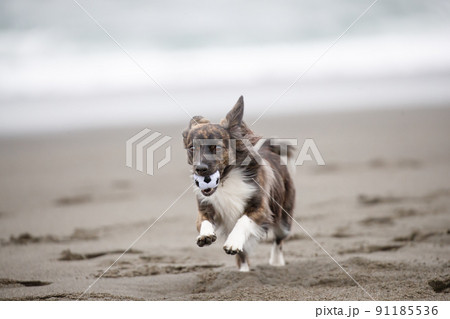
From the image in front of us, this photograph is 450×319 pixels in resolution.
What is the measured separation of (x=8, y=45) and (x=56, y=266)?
9170 millimetres

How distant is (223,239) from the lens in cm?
685

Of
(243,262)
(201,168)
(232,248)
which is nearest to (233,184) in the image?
(201,168)

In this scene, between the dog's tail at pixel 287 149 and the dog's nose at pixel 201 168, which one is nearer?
the dog's nose at pixel 201 168

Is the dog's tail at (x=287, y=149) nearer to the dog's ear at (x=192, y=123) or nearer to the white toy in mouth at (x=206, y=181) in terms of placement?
the dog's ear at (x=192, y=123)

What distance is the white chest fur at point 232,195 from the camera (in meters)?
6.45

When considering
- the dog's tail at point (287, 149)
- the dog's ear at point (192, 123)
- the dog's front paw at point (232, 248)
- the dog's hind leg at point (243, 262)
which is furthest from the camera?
the dog's tail at point (287, 149)

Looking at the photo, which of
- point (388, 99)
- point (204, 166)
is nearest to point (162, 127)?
point (388, 99)

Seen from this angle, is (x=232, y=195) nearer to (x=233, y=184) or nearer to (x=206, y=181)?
(x=233, y=184)

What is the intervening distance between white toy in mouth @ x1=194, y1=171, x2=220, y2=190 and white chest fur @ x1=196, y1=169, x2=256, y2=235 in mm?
414

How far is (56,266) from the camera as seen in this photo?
7.60 m

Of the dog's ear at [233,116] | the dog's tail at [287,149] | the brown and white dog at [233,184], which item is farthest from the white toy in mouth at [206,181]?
the dog's tail at [287,149]

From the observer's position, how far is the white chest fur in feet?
21.1

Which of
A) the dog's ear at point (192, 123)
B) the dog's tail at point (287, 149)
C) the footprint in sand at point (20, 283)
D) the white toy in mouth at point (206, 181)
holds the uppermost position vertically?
the dog's ear at point (192, 123)

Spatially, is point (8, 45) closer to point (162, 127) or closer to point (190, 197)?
point (190, 197)
